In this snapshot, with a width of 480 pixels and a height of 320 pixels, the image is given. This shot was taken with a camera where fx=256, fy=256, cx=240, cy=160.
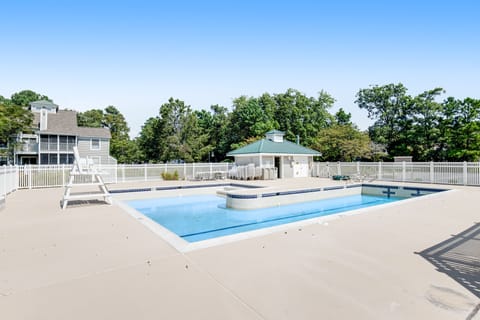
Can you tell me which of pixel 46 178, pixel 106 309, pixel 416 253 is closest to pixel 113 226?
pixel 106 309

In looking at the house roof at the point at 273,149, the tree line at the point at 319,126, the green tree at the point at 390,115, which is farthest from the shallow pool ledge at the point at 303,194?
the green tree at the point at 390,115

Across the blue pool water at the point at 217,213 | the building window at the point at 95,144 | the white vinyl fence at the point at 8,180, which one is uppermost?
the building window at the point at 95,144

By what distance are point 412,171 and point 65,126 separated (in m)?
28.7

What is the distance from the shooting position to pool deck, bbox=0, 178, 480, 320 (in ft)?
7.64

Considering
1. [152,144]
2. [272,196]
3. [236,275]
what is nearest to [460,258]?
[236,275]

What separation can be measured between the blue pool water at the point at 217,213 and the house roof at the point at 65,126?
1732 cm

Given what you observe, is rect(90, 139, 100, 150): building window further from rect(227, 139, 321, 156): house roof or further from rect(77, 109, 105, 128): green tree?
→ rect(227, 139, 321, 156): house roof

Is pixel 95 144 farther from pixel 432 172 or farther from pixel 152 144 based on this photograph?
pixel 432 172

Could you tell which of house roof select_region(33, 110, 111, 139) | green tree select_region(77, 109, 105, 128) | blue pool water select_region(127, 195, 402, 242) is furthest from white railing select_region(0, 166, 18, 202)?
green tree select_region(77, 109, 105, 128)

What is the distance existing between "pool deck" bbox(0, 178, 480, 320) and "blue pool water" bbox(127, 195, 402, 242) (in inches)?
110

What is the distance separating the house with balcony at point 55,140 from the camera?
23.0 metres

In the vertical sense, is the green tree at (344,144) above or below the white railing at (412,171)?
above

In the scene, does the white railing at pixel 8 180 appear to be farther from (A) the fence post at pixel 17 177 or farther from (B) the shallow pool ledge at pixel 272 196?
(B) the shallow pool ledge at pixel 272 196

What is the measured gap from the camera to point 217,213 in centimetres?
973
